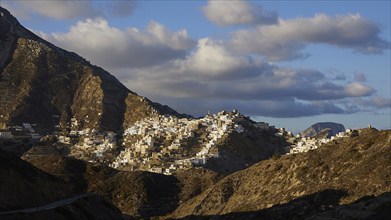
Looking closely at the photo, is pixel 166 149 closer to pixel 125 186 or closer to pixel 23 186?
pixel 125 186

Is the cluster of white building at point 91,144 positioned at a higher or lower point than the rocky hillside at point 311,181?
higher

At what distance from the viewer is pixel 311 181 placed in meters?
65.0

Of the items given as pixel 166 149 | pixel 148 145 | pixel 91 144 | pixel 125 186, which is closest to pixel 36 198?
pixel 125 186

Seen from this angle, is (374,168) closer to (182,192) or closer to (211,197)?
(211,197)

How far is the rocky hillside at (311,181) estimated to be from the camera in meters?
56.6

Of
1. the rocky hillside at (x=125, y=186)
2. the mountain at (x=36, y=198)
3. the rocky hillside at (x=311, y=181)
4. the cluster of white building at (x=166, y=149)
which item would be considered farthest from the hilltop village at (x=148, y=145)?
the mountain at (x=36, y=198)

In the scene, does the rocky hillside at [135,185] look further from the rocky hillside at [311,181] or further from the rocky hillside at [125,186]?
the rocky hillside at [311,181]

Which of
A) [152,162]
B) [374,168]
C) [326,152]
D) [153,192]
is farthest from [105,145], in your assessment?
[374,168]

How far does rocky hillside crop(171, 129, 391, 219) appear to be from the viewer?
5659 cm

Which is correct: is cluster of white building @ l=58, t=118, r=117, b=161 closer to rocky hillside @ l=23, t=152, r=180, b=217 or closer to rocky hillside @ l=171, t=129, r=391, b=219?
rocky hillside @ l=23, t=152, r=180, b=217

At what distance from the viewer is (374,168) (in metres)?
58.2

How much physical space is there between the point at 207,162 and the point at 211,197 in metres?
65.4

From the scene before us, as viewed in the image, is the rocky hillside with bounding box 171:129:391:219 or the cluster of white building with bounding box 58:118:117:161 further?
the cluster of white building with bounding box 58:118:117:161

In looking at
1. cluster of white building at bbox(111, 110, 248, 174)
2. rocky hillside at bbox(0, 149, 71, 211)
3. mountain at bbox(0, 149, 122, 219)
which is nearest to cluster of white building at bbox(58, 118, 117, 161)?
cluster of white building at bbox(111, 110, 248, 174)
